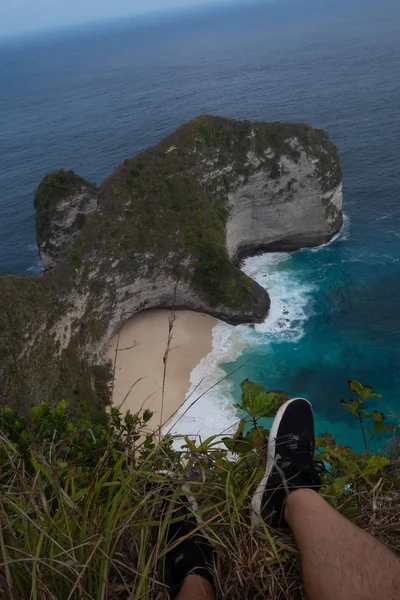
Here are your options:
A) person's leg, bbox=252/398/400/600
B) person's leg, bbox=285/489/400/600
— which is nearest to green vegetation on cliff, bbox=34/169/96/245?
person's leg, bbox=252/398/400/600

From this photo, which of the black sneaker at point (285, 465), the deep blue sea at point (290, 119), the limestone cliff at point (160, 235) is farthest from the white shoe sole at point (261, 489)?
the deep blue sea at point (290, 119)

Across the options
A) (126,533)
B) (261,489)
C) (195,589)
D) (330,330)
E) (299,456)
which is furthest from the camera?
(330,330)

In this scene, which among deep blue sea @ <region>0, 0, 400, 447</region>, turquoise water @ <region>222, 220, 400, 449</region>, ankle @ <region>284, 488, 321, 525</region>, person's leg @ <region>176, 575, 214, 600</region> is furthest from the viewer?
deep blue sea @ <region>0, 0, 400, 447</region>

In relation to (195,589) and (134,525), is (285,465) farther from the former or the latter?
(134,525)

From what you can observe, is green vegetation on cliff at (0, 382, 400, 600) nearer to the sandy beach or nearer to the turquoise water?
the turquoise water

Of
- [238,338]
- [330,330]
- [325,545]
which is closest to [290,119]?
[330,330]

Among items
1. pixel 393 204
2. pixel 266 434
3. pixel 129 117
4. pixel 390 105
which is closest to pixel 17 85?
pixel 129 117
